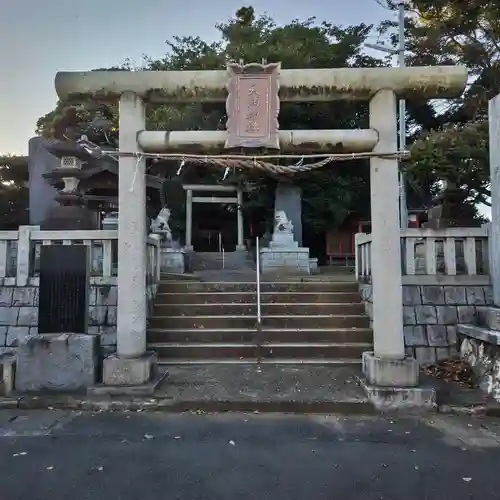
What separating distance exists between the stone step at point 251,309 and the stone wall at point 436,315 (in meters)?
0.99

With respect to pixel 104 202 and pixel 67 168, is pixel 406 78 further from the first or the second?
pixel 104 202

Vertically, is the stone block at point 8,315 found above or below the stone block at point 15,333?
above

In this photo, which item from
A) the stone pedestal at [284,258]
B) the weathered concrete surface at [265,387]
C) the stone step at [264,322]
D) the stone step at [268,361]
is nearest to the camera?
the weathered concrete surface at [265,387]

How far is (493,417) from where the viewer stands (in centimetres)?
450

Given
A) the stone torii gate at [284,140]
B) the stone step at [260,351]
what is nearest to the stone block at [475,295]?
the stone step at [260,351]

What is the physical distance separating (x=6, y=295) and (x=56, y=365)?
253cm

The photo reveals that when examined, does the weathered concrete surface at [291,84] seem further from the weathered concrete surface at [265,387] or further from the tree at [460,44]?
the tree at [460,44]

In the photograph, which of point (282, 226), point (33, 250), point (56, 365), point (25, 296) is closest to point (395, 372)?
point (56, 365)

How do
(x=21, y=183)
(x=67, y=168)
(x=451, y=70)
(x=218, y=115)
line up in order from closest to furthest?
(x=451, y=70), (x=67, y=168), (x=218, y=115), (x=21, y=183)

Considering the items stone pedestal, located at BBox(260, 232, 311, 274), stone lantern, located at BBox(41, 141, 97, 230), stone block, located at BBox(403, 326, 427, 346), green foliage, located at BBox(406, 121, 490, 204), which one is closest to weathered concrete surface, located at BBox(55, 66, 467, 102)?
green foliage, located at BBox(406, 121, 490, 204)

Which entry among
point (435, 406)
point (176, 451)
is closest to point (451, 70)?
point (435, 406)

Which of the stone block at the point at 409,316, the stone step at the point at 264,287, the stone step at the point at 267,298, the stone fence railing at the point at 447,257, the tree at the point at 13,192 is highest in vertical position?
the tree at the point at 13,192

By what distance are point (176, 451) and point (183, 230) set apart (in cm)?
1533

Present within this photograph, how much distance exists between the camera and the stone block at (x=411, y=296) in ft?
21.4
